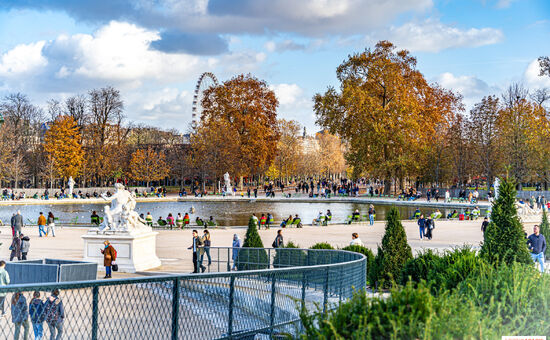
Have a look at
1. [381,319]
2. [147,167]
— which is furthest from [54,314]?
[147,167]

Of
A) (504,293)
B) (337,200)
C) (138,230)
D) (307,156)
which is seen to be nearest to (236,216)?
(337,200)

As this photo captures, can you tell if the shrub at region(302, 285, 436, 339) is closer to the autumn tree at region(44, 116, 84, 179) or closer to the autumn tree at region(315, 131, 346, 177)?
the autumn tree at region(44, 116, 84, 179)

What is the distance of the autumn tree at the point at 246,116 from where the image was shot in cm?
7431

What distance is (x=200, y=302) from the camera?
713cm

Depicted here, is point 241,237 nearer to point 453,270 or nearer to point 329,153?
point 453,270

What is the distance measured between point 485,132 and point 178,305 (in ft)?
224

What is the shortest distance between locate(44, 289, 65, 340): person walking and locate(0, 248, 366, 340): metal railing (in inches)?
0.5

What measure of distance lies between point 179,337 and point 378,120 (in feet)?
182

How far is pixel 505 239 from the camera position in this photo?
11203mm

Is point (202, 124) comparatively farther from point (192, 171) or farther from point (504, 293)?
point (504, 293)

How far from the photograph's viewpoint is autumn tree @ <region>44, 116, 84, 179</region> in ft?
240

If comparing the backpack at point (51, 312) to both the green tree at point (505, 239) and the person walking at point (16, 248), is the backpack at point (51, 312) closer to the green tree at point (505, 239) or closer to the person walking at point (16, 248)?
the green tree at point (505, 239)

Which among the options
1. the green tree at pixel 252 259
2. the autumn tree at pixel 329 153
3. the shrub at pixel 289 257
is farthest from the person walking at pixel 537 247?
the autumn tree at pixel 329 153

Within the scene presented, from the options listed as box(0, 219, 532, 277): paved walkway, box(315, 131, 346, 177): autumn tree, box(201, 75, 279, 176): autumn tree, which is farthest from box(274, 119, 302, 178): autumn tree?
box(0, 219, 532, 277): paved walkway
